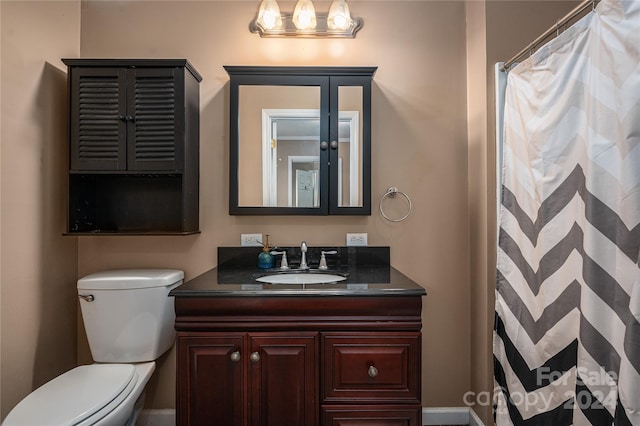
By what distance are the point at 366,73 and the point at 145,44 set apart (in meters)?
1.26

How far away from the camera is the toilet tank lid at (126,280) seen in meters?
1.72

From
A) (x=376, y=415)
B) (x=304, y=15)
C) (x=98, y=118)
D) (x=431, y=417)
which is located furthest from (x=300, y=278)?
(x=304, y=15)

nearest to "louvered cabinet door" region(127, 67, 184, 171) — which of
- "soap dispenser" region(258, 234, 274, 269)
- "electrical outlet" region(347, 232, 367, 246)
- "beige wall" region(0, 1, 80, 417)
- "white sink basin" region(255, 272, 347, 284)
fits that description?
"beige wall" region(0, 1, 80, 417)

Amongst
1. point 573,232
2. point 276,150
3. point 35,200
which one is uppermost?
point 276,150

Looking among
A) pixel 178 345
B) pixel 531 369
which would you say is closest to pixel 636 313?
pixel 531 369

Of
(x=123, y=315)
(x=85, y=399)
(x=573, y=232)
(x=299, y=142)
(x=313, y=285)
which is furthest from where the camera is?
(x=299, y=142)

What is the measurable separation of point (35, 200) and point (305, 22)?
5.37 feet

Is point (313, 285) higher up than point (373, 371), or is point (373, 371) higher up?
point (313, 285)

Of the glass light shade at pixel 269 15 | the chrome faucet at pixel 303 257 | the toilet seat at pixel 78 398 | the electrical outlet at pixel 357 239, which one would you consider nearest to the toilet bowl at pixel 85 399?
the toilet seat at pixel 78 398

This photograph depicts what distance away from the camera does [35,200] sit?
1.75 metres

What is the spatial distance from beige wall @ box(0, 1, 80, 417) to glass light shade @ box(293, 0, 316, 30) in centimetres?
122

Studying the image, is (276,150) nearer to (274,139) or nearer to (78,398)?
(274,139)

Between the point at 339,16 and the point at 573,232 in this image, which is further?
the point at 339,16

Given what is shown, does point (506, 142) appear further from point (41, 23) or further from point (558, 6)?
point (41, 23)
